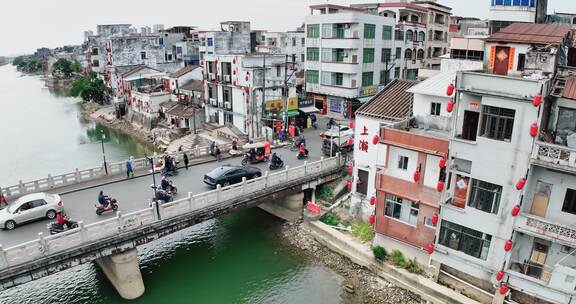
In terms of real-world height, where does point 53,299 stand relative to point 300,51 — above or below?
below

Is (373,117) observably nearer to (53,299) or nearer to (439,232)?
(439,232)

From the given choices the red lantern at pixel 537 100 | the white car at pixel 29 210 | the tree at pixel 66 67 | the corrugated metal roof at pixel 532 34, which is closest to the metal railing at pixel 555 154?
the red lantern at pixel 537 100

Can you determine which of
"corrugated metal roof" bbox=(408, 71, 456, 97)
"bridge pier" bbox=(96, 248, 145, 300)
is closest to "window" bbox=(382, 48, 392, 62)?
"corrugated metal roof" bbox=(408, 71, 456, 97)

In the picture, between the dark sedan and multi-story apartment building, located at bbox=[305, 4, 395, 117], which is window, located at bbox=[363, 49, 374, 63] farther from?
the dark sedan

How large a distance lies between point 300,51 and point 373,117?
54.5m

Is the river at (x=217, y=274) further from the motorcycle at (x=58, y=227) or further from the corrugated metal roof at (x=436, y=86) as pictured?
the corrugated metal roof at (x=436, y=86)

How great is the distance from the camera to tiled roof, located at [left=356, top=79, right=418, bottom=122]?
89.9ft

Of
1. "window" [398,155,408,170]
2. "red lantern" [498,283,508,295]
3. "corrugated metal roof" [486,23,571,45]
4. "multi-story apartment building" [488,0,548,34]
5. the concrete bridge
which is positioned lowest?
"red lantern" [498,283,508,295]

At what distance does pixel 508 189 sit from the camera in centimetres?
1967

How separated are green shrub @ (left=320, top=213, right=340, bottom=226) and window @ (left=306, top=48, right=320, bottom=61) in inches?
1285

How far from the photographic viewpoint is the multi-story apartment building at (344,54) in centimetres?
5353

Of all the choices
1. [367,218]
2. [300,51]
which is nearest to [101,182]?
[367,218]

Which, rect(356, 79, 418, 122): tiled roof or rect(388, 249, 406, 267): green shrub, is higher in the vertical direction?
rect(356, 79, 418, 122): tiled roof

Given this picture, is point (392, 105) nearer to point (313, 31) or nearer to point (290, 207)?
point (290, 207)
